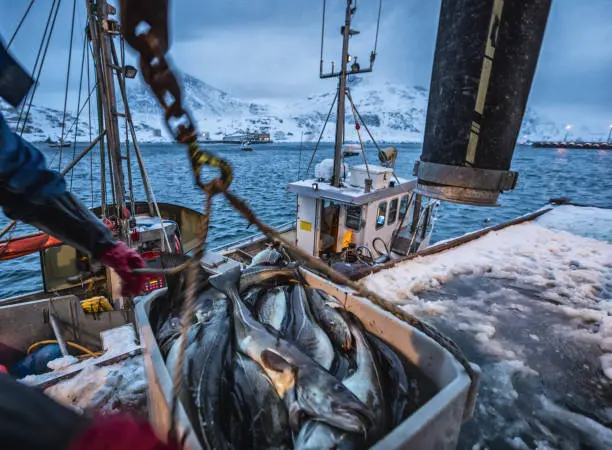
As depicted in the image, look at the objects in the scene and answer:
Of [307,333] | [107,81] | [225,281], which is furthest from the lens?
[107,81]

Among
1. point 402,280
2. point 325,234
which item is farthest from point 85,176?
point 402,280

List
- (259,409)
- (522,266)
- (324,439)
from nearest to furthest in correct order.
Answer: (324,439), (259,409), (522,266)

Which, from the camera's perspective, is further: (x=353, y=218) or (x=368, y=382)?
(x=353, y=218)

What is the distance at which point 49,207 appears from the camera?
2.25m

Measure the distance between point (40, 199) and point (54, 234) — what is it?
0.41m

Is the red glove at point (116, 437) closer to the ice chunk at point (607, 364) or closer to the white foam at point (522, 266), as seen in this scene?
the white foam at point (522, 266)

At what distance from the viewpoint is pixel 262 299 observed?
3133 mm

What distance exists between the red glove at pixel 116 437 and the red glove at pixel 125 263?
175cm

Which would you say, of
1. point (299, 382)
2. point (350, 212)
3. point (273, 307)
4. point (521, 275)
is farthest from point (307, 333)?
point (350, 212)

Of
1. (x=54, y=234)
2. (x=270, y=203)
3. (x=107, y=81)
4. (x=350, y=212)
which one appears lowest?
(x=270, y=203)

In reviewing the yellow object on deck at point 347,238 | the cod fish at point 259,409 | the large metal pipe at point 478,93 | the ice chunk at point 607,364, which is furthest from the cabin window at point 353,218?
the cod fish at point 259,409

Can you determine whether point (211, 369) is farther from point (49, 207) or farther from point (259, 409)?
point (49, 207)

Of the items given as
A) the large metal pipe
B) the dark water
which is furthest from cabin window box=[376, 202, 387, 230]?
the large metal pipe

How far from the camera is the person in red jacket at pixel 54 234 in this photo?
0.96m
